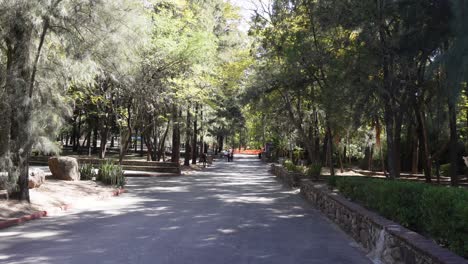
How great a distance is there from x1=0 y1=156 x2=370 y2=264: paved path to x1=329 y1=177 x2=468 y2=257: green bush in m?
1.03

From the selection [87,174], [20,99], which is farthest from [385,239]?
[87,174]

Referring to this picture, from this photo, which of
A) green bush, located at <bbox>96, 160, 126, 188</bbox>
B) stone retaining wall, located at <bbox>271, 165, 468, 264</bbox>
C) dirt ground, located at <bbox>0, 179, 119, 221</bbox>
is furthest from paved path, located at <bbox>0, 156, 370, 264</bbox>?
green bush, located at <bbox>96, 160, 126, 188</bbox>

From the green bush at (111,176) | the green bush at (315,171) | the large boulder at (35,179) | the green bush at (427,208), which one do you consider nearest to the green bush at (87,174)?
the green bush at (111,176)

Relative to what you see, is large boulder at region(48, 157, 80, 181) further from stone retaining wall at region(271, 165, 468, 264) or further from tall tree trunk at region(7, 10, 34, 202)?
stone retaining wall at region(271, 165, 468, 264)

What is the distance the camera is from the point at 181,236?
9.34m

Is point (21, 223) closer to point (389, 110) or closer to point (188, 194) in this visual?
point (188, 194)

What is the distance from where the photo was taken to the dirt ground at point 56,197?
11734 mm

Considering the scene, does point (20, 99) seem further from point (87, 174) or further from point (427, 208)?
point (427, 208)

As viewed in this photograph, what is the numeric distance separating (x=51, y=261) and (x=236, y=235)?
387cm

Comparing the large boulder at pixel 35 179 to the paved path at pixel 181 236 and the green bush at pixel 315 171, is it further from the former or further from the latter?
the green bush at pixel 315 171

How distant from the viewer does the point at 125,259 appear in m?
7.26

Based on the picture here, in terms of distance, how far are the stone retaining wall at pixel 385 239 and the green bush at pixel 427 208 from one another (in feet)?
0.76

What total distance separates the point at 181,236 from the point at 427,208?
482 centimetres

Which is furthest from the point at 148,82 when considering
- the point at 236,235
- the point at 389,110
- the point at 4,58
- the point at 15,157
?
the point at 236,235
